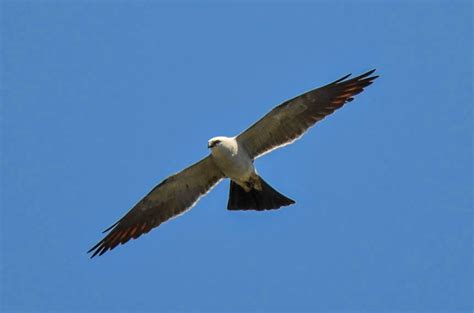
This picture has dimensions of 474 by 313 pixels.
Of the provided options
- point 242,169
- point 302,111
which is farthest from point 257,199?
point 302,111

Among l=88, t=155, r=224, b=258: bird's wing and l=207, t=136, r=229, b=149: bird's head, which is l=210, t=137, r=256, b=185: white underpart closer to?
l=207, t=136, r=229, b=149: bird's head

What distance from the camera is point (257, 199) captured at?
15734 millimetres

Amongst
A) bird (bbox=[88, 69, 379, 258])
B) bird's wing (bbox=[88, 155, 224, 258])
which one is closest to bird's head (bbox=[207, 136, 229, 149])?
bird (bbox=[88, 69, 379, 258])

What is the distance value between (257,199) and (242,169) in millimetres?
623

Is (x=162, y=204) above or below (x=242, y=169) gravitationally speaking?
above

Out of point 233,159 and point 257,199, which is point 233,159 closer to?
point 233,159

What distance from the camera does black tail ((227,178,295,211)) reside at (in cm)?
1558

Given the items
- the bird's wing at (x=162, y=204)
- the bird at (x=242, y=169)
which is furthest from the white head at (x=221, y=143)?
the bird's wing at (x=162, y=204)

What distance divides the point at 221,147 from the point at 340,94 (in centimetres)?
226

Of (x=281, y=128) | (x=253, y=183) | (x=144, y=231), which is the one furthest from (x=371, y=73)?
(x=144, y=231)

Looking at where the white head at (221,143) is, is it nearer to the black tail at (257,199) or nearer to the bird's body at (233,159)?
the bird's body at (233,159)

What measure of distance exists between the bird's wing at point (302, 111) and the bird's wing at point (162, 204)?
1.07 m

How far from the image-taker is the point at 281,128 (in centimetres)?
1569

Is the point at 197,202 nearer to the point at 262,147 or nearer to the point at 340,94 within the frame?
the point at 262,147
